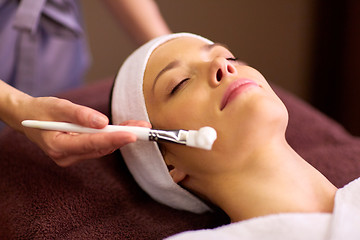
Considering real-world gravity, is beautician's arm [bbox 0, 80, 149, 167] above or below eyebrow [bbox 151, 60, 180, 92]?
below

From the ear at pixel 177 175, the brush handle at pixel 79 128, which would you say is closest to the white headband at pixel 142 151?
the ear at pixel 177 175

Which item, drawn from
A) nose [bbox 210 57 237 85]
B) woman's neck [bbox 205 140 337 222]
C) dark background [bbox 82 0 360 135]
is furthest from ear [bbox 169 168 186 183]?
dark background [bbox 82 0 360 135]

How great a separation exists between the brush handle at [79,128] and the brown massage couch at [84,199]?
9.5 inches

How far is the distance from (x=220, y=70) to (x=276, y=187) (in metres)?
0.26

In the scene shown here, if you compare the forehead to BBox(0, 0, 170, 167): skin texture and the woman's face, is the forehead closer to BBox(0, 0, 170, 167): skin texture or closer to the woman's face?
the woman's face

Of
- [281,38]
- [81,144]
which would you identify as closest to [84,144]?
[81,144]

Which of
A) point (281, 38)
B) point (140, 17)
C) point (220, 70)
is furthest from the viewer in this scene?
point (281, 38)

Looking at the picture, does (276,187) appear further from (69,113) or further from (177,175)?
(69,113)

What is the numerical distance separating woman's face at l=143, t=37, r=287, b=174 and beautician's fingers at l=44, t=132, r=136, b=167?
0.16 m

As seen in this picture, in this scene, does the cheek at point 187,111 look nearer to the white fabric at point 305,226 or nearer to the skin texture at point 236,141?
the skin texture at point 236,141

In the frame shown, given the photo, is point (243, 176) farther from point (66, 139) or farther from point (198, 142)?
point (66, 139)

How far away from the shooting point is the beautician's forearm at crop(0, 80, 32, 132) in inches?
33.0

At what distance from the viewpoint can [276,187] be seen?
773 mm

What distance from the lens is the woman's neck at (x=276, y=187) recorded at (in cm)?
77
